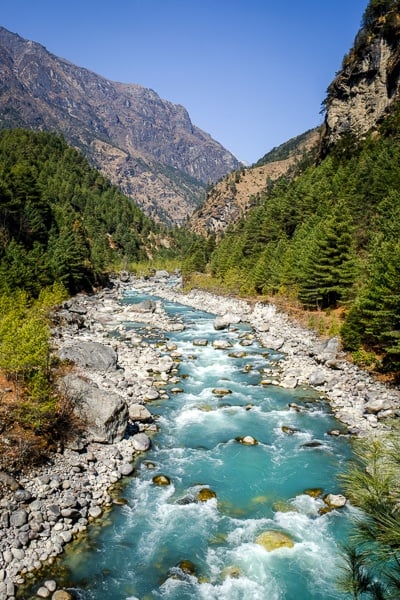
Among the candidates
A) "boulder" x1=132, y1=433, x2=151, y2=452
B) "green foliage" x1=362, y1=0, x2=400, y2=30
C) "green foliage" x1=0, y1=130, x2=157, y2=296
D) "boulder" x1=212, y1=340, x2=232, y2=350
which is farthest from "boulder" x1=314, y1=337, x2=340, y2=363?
"green foliage" x1=362, y1=0, x2=400, y2=30

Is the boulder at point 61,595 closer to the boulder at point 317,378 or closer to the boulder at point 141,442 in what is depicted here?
the boulder at point 141,442

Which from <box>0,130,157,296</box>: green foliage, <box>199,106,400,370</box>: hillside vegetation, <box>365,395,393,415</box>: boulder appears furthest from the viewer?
<box>0,130,157,296</box>: green foliage

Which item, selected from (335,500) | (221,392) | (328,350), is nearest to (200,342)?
(221,392)

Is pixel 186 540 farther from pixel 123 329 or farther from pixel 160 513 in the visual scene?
pixel 123 329

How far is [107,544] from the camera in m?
13.2

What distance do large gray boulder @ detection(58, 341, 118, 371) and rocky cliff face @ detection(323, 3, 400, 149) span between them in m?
90.6

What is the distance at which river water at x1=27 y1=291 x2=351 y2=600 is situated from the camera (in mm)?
11961

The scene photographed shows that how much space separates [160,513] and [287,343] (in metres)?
27.1

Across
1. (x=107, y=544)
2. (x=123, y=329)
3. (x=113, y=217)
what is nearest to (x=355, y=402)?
(x=107, y=544)

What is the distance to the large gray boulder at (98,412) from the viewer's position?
62.0 feet

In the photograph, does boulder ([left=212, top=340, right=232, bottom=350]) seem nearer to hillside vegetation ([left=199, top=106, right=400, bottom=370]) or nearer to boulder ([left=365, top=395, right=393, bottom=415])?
hillside vegetation ([left=199, top=106, right=400, bottom=370])

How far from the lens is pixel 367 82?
93438mm

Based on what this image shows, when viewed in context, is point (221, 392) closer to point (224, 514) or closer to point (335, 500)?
point (224, 514)

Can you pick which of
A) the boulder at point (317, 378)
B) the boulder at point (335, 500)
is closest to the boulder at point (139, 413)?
the boulder at point (335, 500)
